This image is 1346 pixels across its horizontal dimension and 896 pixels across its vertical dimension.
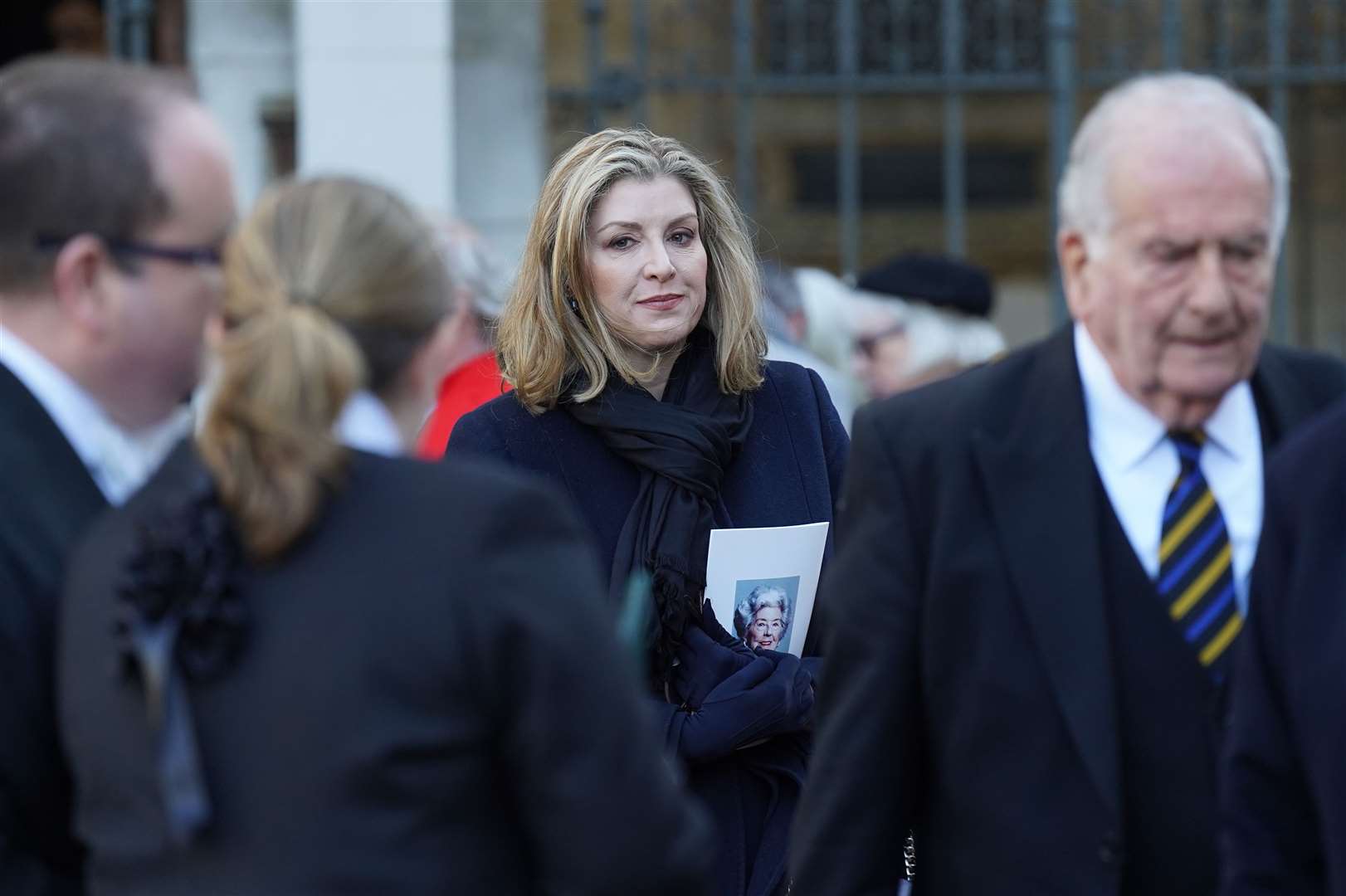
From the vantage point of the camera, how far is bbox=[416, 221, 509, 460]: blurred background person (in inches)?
163

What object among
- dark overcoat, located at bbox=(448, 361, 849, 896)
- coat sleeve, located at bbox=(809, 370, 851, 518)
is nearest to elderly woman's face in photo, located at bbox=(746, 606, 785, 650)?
dark overcoat, located at bbox=(448, 361, 849, 896)

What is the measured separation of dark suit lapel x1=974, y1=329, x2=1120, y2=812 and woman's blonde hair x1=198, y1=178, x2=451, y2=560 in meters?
0.80

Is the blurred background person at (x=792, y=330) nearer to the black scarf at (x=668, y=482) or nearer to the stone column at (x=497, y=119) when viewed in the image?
the black scarf at (x=668, y=482)

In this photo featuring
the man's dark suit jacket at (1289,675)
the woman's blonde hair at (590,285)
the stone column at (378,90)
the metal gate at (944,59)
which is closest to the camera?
the man's dark suit jacket at (1289,675)

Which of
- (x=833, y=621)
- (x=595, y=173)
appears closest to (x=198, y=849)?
(x=833, y=621)

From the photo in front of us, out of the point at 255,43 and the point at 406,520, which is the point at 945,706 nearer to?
the point at 406,520

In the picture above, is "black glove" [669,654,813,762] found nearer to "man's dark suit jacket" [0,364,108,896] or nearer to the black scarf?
the black scarf

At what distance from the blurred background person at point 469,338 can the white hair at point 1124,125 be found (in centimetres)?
153

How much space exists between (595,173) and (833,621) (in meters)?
1.39

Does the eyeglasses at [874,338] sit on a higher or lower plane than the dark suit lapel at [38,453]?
lower

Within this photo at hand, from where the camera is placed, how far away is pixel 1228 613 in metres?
2.28

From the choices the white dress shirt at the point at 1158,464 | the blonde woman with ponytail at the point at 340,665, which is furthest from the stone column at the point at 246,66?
the blonde woman with ponytail at the point at 340,665

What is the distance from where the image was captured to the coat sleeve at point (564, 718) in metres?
1.79

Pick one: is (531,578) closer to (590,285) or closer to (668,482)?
(668,482)
